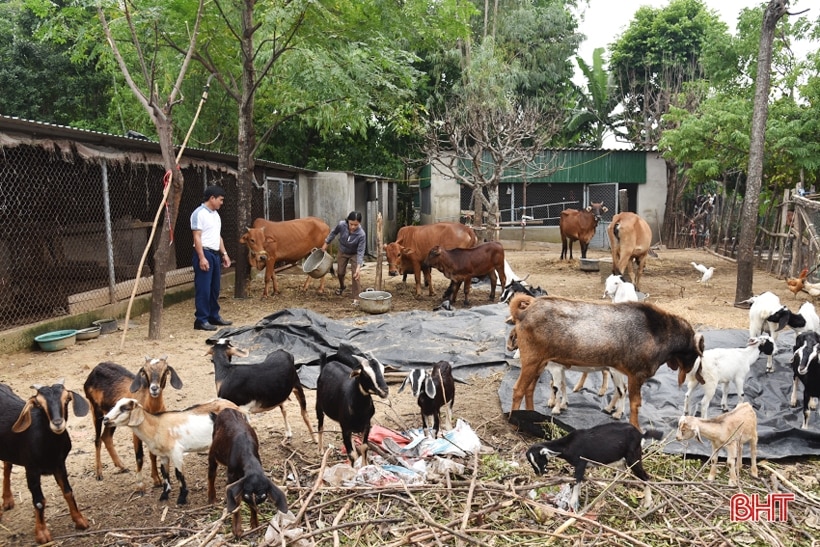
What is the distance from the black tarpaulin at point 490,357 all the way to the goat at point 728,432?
40 centimetres

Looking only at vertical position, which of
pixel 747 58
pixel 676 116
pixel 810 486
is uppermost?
pixel 747 58

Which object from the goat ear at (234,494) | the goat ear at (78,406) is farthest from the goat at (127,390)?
the goat ear at (234,494)

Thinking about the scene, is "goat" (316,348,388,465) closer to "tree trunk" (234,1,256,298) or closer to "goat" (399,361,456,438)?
"goat" (399,361,456,438)

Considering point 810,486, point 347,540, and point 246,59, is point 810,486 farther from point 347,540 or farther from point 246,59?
point 246,59

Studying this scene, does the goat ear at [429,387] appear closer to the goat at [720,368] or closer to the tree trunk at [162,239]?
the goat at [720,368]

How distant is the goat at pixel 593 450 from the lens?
405 cm

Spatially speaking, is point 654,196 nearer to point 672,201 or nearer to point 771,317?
point 672,201

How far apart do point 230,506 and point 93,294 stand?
7432mm

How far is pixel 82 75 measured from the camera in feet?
74.8

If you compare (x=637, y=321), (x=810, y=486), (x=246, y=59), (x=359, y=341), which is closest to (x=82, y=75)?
(x=246, y=59)

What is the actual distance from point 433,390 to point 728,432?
2182 millimetres

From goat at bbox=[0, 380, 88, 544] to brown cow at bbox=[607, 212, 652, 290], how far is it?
11.1 meters

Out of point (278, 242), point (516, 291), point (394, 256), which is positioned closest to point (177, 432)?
point (516, 291)

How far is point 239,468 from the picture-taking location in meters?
3.73
